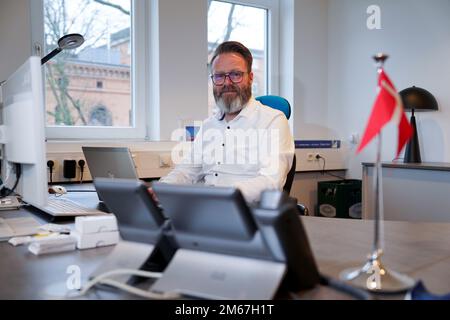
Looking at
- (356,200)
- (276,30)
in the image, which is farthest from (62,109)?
(356,200)

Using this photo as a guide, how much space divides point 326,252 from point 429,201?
2.11 m

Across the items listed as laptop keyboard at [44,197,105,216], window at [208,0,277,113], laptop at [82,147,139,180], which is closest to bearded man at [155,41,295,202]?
laptop at [82,147,139,180]

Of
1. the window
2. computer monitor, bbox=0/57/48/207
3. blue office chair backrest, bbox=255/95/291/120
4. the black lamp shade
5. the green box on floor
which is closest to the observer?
computer monitor, bbox=0/57/48/207

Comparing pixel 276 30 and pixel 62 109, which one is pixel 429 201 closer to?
pixel 276 30

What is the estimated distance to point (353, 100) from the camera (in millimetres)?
3768

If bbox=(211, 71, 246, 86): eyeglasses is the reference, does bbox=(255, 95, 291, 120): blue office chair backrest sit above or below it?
below

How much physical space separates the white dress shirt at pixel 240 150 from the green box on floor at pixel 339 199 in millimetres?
1561

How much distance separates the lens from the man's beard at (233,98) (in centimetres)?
212

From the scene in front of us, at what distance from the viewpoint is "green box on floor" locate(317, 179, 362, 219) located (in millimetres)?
3451

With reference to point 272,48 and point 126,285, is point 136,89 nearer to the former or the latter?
point 272,48

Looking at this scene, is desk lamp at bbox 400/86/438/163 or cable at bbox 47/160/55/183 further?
desk lamp at bbox 400/86/438/163

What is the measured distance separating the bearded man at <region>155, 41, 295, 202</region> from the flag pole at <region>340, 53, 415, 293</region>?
→ 115 centimetres

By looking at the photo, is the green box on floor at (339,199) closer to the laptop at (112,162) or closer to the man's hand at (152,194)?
the laptop at (112,162)

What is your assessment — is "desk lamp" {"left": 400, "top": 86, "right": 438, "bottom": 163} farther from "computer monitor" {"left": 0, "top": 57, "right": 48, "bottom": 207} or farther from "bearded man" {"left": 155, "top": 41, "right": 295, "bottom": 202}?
Result: "computer monitor" {"left": 0, "top": 57, "right": 48, "bottom": 207}
